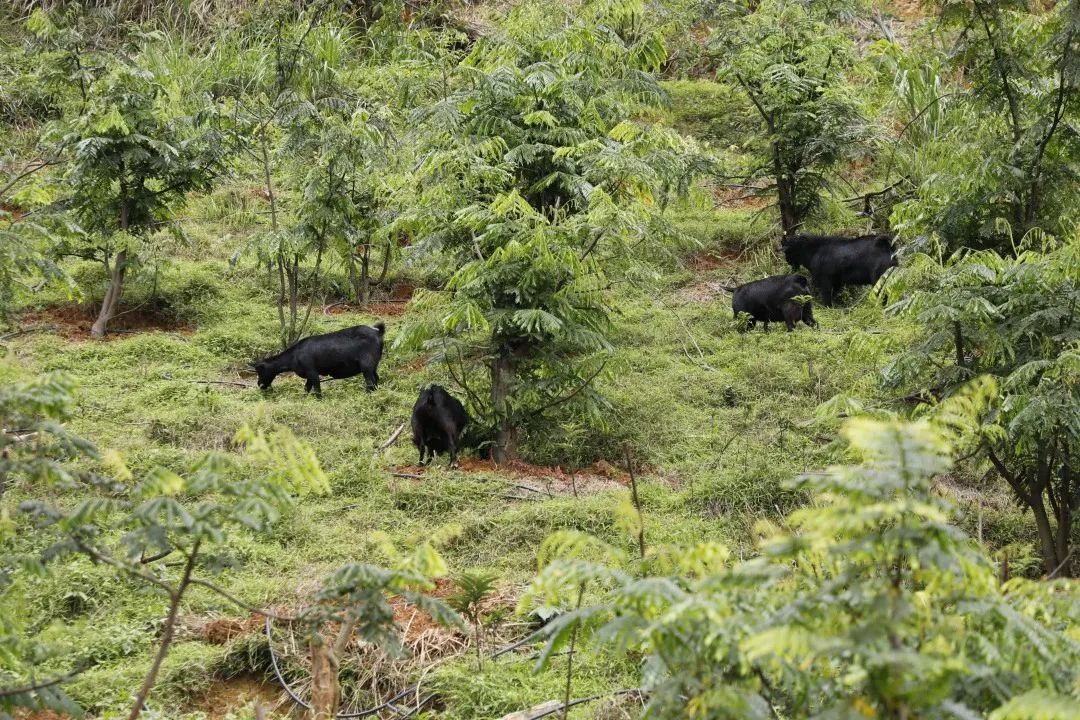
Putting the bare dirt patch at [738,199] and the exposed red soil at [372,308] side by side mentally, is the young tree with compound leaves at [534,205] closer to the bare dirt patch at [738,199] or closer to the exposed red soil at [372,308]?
the exposed red soil at [372,308]

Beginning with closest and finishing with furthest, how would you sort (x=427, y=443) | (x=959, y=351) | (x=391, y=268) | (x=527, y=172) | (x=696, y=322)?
(x=959, y=351) < (x=427, y=443) < (x=527, y=172) < (x=696, y=322) < (x=391, y=268)

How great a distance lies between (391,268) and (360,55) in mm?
6616

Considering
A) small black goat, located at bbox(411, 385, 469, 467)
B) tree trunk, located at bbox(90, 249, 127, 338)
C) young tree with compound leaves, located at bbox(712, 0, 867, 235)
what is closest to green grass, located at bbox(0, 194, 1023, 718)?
small black goat, located at bbox(411, 385, 469, 467)

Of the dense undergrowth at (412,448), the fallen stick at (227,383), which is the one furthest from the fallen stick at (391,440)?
the fallen stick at (227,383)

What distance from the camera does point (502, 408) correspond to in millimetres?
10297

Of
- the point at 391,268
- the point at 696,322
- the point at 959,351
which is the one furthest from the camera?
the point at 391,268

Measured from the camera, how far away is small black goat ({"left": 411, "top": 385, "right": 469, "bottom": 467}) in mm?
9945

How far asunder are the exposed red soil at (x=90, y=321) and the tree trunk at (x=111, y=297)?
0.16 m

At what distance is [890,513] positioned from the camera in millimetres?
2584

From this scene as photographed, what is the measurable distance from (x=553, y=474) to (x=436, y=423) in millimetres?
1224

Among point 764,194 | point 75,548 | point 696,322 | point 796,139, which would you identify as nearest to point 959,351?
point 75,548

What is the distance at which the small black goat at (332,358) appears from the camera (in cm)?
1260

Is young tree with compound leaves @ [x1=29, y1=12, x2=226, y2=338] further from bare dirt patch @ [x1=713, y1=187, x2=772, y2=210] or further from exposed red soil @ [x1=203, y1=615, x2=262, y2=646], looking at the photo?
bare dirt patch @ [x1=713, y1=187, x2=772, y2=210]

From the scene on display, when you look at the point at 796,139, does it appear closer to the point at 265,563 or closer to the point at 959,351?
the point at 959,351
